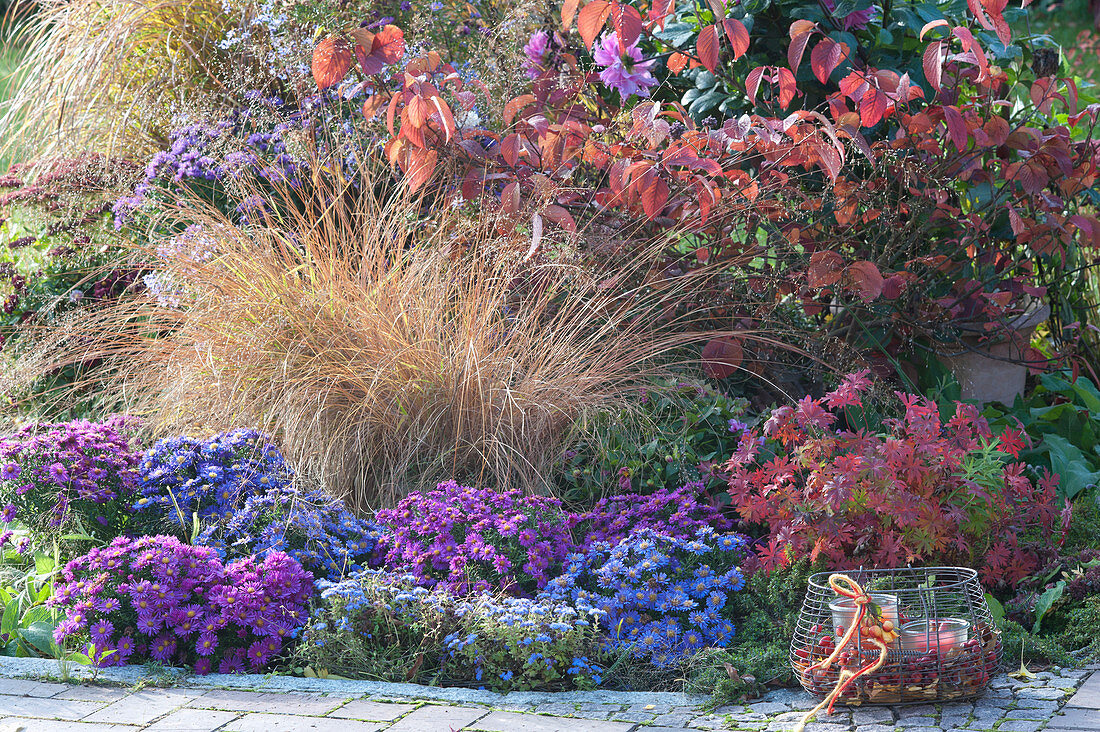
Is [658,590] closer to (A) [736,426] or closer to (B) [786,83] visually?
(A) [736,426]

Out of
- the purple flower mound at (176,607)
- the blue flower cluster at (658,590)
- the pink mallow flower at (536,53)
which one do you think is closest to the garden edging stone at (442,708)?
the purple flower mound at (176,607)

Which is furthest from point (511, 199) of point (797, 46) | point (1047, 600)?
point (1047, 600)

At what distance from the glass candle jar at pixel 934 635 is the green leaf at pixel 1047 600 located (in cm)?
45

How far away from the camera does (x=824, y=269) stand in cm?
344

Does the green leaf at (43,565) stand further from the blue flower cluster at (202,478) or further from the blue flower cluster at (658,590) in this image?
the blue flower cluster at (658,590)

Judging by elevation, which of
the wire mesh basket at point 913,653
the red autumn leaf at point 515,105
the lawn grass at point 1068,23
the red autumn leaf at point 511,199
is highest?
the lawn grass at point 1068,23

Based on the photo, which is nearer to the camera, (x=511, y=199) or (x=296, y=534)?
(x=296, y=534)

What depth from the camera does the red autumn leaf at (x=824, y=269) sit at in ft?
11.2

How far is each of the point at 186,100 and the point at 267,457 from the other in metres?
3.01

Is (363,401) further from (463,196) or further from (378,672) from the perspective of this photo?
Result: (378,672)

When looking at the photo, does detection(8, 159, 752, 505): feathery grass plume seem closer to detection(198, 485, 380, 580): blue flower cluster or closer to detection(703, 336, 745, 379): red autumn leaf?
detection(703, 336, 745, 379): red autumn leaf

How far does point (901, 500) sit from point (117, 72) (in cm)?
476

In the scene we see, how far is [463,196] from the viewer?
3.72 metres

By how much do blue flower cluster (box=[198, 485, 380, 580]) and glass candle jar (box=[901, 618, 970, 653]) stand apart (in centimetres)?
147
